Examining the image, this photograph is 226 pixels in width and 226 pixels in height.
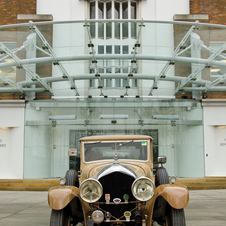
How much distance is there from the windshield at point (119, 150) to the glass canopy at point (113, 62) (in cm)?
645

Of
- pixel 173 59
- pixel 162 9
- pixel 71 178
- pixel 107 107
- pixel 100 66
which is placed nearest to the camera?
pixel 71 178

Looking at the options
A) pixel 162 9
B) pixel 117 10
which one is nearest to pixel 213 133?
pixel 162 9

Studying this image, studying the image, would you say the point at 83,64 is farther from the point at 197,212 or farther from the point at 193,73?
the point at 197,212

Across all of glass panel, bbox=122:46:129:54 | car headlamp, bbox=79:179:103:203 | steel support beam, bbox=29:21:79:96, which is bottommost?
car headlamp, bbox=79:179:103:203

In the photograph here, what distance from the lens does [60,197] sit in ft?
14.7

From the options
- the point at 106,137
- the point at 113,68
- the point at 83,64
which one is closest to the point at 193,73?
the point at 113,68

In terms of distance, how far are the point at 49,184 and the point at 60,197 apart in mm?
8865

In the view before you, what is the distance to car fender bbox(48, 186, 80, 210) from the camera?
4434 millimetres

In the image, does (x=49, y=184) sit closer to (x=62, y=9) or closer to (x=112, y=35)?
(x=112, y=35)

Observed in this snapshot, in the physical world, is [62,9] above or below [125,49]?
above

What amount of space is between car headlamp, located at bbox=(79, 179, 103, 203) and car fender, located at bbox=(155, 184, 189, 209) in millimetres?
952

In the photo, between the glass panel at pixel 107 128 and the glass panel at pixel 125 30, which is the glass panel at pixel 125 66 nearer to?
the glass panel at pixel 125 30

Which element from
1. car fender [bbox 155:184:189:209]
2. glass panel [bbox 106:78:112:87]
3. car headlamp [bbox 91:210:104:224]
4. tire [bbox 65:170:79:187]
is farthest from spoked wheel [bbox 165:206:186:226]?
glass panel [bbox 106:78:112:87]

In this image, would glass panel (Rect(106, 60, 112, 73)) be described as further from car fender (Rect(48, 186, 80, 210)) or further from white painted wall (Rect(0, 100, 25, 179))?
car fender (Rect(48, 186, 80, 210))
